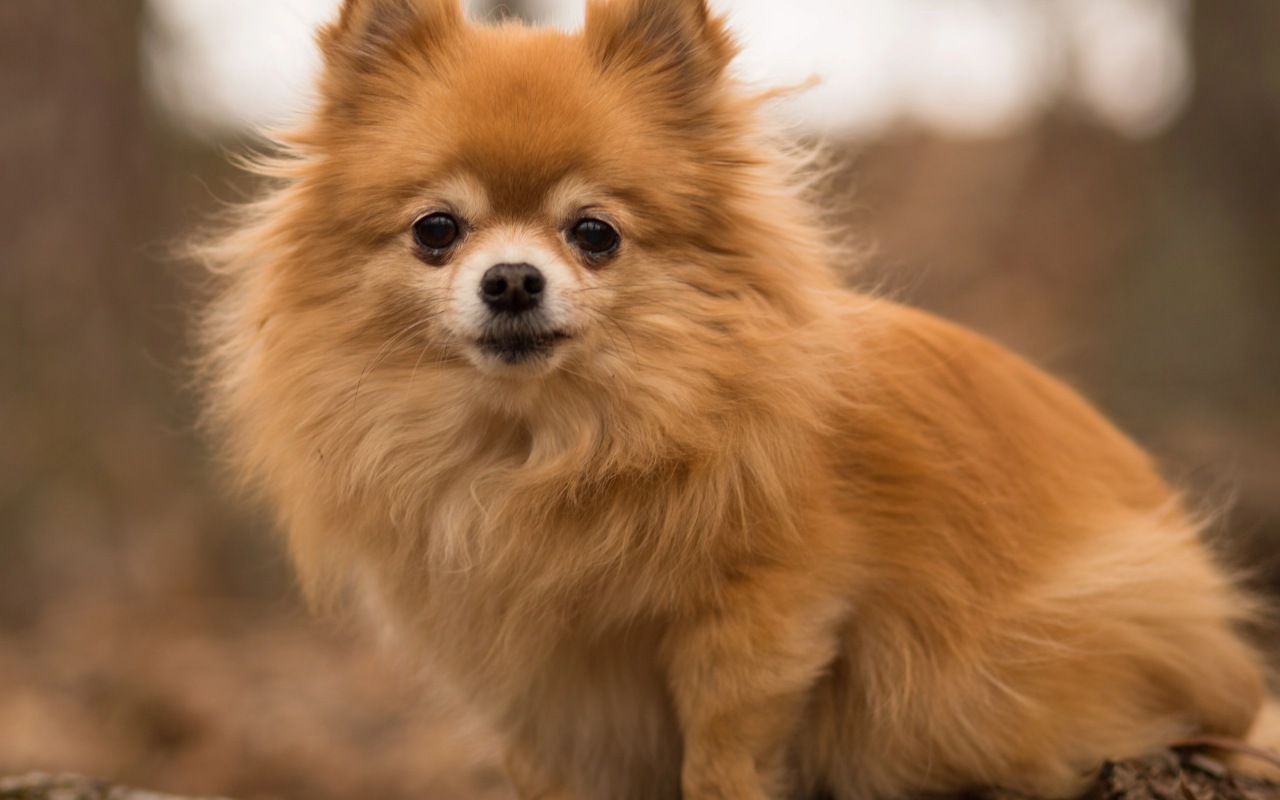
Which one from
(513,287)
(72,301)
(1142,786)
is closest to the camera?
(513,287)

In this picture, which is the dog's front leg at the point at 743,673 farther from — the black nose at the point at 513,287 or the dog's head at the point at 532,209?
the black nose at the point at 513,287

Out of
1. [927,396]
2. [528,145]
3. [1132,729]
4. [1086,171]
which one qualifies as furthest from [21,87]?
[1086,171]

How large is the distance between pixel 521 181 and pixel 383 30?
685 mm

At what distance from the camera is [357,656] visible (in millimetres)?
6734

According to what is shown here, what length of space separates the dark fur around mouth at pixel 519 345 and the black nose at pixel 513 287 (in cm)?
9

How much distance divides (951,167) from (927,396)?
11.1m

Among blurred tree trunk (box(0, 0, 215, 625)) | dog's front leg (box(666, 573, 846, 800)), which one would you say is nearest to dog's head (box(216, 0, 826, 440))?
dog's front leg (box(666, 573, 846, 800))

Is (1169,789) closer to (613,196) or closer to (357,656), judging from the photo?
(613,196)

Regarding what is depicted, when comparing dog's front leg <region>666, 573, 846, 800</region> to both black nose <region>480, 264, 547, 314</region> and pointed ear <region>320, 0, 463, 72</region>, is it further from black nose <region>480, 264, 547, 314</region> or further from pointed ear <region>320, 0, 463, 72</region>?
pointed ear <region>320, 0, 463, 72</region>

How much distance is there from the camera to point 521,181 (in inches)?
107

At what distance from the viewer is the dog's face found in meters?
2.72

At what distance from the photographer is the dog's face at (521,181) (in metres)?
2.72

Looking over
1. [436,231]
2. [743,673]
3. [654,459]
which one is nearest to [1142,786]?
[743,673]

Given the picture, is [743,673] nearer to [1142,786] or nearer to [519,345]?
[519,345]
